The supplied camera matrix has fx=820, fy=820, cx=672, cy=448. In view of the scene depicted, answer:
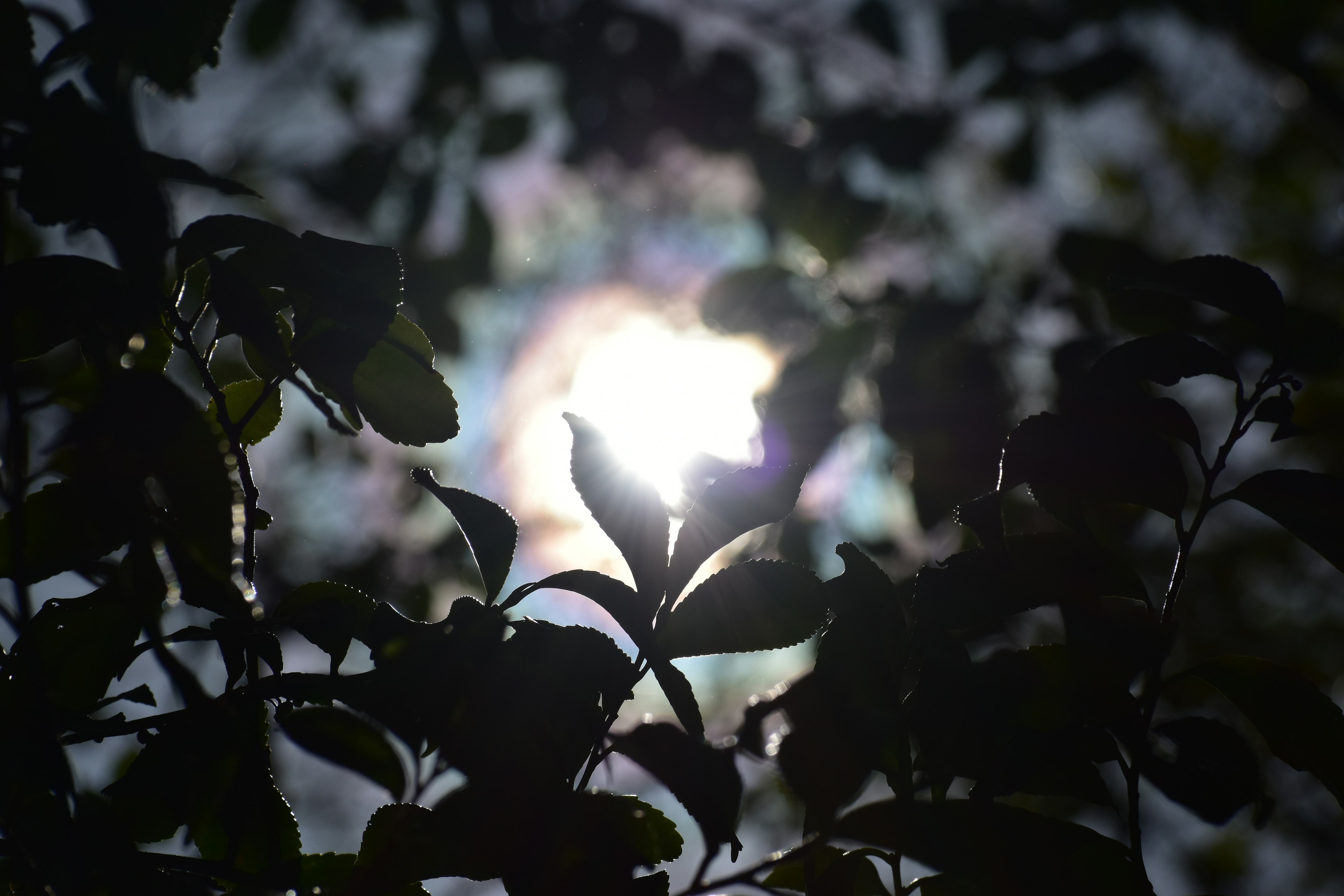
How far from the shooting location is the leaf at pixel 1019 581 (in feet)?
1.65

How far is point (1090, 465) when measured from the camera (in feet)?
1.72

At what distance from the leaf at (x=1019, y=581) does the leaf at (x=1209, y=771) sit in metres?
0.09

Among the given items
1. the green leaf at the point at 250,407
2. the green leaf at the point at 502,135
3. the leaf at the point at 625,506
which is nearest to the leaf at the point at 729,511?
the leaf at the point at 625,506

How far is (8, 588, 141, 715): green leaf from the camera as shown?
1.91 ft

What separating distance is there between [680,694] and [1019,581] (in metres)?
0.22

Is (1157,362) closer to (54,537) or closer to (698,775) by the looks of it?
(698,775)

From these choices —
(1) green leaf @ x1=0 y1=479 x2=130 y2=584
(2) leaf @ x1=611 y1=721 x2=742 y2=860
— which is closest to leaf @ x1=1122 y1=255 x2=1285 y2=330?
(2) leaf @ x1=611 y1=721 x2=742 y2=860

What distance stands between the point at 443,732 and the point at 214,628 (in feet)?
0.56

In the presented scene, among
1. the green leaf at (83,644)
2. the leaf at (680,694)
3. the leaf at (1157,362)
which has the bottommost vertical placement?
the leaf at (680,694)

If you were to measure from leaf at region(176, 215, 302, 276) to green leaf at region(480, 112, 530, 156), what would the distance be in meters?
2.05

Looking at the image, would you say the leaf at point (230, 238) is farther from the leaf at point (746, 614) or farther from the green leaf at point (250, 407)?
the leaf at point (746, 614)

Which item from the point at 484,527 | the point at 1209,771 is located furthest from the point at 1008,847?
the point at 484,527

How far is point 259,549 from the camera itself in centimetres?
250

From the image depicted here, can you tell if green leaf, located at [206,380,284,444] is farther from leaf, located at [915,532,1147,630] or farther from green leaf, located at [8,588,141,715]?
leaf, located at [915,532,1147,630]
